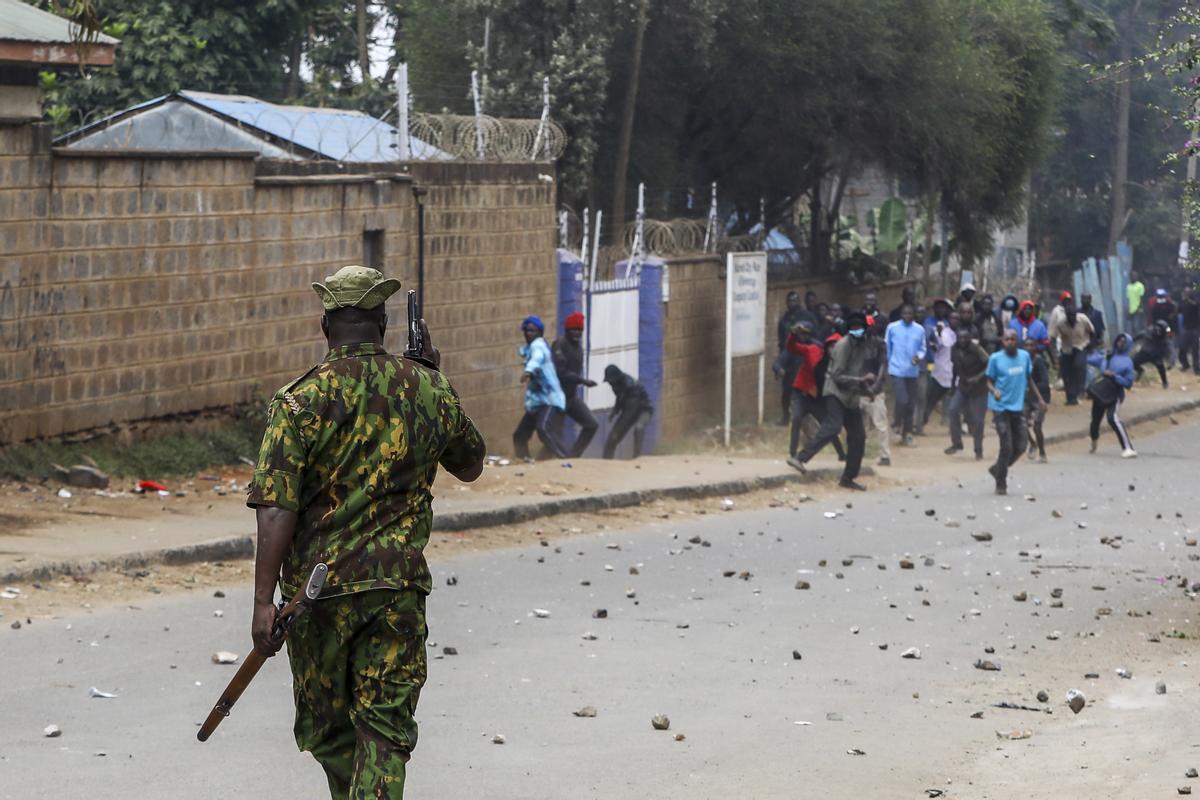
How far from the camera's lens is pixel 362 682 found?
15.0 feet

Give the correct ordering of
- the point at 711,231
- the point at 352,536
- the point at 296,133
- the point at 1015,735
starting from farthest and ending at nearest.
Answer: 1. the point at 711,231
2. the point at 296,133
3. the point at 1015,735
4. the point at 352,536

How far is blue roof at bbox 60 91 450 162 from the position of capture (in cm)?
1730

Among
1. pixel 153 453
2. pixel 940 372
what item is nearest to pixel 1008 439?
pixel 940 372

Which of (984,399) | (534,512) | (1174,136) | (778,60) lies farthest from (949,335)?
(1174,136)

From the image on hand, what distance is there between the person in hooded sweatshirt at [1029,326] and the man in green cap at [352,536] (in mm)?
19300

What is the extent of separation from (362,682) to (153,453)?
9515 millimetres

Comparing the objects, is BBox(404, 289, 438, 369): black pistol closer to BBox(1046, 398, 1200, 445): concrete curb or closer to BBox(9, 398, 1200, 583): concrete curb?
BBox(9, 398, 1200, 583): concrete curb

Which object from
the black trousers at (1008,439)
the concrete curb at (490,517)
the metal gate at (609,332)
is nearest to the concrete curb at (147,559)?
the concrete curb at (490,517)

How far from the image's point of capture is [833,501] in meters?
16.3

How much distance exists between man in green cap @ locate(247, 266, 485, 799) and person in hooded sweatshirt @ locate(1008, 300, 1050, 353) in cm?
1930

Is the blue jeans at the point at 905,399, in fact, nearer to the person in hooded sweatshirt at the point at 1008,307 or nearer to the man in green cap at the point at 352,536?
the person in hooded sweatshirt at the point at 1008,307

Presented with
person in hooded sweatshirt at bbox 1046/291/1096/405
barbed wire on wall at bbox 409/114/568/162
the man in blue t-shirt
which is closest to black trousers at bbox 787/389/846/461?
the man in blue t-shirt

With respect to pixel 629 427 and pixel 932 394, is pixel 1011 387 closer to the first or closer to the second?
pixel 629 427

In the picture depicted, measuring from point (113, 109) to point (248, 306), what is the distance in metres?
9.49
